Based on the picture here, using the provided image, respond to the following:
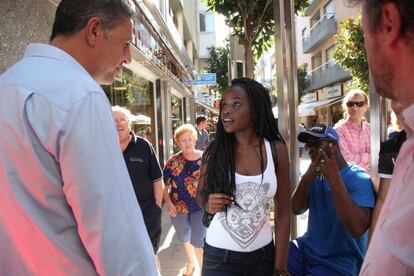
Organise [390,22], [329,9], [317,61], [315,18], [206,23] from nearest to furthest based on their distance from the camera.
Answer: [390,22] → [329,9] → [206,23] → [315,18] → [317,61]

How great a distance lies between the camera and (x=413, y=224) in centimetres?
81

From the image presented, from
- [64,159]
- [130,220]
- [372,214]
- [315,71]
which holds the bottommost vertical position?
[372,214]

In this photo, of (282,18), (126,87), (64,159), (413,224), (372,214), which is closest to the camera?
(413,224)

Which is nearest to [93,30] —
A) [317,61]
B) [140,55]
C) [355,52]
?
[140,55]

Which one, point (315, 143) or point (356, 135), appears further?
point (356, 135)

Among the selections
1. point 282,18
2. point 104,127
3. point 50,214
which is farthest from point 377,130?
point 50,214

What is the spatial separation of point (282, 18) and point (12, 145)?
255 cm

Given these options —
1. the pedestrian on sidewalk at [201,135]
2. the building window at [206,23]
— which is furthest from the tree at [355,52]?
the building window at [206,23]

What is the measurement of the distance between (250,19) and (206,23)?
107 ft

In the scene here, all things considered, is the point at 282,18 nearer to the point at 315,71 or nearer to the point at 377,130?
the point at 377,130

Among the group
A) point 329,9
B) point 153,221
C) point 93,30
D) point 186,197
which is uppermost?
point 329,9

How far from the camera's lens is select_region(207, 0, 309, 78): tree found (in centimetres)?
492

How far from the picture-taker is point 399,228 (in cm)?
83

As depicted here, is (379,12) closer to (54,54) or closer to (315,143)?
(54,54)
